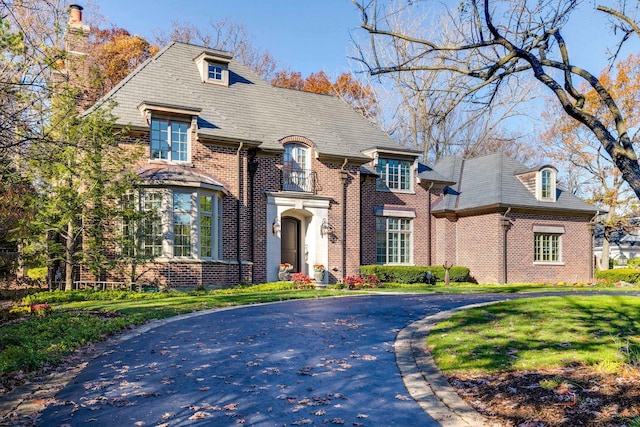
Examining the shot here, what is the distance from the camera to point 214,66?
74.1 feet

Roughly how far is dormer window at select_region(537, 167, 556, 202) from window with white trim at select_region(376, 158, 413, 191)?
6.15 metres

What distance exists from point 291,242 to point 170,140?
6.45 metres

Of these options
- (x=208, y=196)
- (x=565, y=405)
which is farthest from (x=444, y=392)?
(x=208, y=196)

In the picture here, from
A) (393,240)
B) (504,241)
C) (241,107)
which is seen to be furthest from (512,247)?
(241,107)

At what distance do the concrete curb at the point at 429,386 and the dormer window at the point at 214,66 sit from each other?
1615 centimetres

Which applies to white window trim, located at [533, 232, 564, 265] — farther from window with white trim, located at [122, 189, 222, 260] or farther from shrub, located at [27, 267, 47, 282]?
shrub, located at [27, 267, 47, 282]

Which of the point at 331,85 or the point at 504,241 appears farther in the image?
the point at 331,85

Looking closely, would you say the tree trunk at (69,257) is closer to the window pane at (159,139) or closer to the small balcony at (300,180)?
the window pane at (159,139)

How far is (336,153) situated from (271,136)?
103 inches

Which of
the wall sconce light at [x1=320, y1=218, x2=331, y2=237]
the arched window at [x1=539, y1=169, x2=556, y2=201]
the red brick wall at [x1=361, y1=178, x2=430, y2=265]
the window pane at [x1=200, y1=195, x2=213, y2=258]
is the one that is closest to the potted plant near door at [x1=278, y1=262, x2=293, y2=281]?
the wall sconce light at [x1=320, y1=218, x2=331, y2=237]

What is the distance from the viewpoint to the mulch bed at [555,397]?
473cm

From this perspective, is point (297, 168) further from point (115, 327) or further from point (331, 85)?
point (331, 85)

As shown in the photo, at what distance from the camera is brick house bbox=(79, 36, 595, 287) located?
18453 mm

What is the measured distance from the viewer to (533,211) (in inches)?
984
